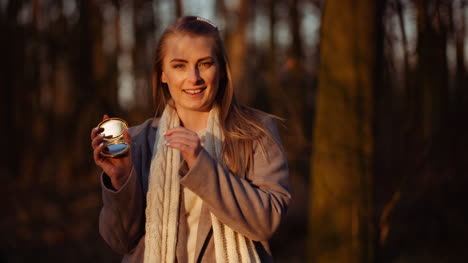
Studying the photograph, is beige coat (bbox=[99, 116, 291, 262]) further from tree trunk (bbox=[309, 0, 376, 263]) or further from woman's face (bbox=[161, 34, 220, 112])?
tree trunk (bbox=[309, 0, 376, 263])

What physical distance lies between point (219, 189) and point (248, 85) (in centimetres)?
958

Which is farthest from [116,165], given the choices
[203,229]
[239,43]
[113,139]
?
[239,43]

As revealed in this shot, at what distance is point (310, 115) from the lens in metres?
11.8

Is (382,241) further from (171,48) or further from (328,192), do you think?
(171,48)

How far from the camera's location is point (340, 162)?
4266 mm

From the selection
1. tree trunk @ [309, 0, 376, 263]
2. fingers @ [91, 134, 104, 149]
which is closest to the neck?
fingers @ [91, 134, 104, 149]

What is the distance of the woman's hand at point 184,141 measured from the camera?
209 cm

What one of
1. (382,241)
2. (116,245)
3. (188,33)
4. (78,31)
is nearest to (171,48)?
(188,33)

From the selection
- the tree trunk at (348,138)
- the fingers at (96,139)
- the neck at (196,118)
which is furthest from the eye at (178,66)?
the tree trunk at (348,138)

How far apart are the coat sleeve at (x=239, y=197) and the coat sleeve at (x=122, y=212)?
33 cm

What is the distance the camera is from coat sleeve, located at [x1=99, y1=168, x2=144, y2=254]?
2.30m

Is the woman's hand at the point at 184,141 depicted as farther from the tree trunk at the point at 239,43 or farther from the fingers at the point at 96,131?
the tree trunk at the point at 239,43

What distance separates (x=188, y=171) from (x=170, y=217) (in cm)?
25

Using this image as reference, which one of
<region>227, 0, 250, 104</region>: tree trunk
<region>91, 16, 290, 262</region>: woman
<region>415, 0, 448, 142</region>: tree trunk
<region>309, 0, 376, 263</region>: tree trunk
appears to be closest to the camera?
<region>91, 16, 290, 262</region>: woman
